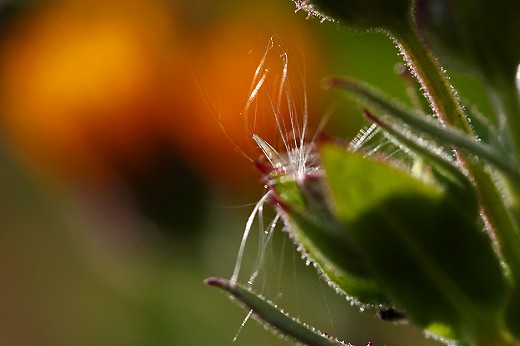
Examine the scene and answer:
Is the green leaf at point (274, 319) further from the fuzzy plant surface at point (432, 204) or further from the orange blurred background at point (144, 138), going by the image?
the orange blurred background at point (144, 138)

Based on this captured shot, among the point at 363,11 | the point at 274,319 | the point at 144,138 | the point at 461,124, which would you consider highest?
the point at 363,11

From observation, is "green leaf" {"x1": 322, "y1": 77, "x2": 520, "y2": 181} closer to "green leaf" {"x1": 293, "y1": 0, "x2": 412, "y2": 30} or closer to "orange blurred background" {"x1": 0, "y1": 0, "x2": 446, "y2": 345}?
"green leaf" {"x1": 293, "y1": 0, "x2": 412, "y2": 30}

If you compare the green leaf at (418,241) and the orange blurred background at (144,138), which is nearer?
the green leaf at (418,241)

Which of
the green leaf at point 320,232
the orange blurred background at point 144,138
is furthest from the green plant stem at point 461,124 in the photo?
the orange blurred background at point 144,138

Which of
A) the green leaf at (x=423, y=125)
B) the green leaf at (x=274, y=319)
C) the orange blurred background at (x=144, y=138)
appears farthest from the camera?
the orange blurred background at (x=144, y=138)

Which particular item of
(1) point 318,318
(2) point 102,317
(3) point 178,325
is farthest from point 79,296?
(1) point 318,318

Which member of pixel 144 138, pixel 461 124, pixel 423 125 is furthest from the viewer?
pixel 144 138

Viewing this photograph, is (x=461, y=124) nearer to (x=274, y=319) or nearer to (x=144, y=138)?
A: (x=274, y=319)

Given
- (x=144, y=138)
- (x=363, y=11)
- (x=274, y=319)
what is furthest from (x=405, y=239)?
(x=144, y=138)
